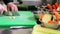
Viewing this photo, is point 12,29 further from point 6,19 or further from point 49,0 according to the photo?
point 49,0

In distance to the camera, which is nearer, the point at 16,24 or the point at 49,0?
the point at 16,24

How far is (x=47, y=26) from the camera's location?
0.63 m

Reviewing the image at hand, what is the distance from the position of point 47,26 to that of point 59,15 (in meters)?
0.08

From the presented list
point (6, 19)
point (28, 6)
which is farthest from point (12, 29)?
point (28, 6)

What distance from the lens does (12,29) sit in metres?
0.65

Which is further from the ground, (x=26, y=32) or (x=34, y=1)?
(x=34, y=1)

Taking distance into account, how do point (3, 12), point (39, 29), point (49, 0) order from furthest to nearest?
point (49, 0)
point (3, 12)
point (39, 29)

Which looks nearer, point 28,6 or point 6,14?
point 6,14

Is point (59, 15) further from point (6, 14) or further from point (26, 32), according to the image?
point (6, 14)

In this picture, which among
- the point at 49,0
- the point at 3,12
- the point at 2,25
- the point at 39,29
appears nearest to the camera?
the point at 39,29

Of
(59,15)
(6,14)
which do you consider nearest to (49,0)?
(6,14)

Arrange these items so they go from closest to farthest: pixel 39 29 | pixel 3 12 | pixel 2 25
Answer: pixel 39 29
pixel 2 25
pixel 3 12

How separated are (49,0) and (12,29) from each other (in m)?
0.68

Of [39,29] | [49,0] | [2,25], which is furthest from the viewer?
[49,0]
